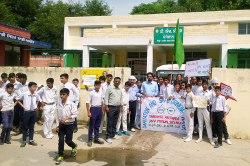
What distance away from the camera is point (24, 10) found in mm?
32500

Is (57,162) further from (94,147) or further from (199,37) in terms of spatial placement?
(199,37)

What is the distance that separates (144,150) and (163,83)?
3115 mm

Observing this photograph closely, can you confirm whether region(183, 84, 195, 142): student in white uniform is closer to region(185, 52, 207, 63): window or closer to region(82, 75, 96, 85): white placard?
region(82, 75, 96, 85): white placard

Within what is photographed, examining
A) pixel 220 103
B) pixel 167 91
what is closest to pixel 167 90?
pixel 167 91

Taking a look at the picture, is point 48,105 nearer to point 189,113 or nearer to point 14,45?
point 189,113

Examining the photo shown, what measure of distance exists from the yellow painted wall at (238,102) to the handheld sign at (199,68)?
40 centimetres

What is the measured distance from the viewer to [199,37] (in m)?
15.7

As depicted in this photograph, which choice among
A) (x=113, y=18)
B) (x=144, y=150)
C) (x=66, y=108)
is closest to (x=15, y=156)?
(x=66, y=108)

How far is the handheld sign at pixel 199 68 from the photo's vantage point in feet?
25.1

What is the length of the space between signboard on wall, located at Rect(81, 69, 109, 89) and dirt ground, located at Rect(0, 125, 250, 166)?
2.07 meters

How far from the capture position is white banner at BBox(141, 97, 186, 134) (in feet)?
25.2

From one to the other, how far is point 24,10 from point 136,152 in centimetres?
3181

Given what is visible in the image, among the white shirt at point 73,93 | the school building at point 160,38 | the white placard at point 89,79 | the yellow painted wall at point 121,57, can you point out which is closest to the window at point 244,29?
the school building at point 160,38

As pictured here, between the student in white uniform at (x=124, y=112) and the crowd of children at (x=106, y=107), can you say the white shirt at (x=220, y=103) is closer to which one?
the crowd of children at (x=106, y=107)
